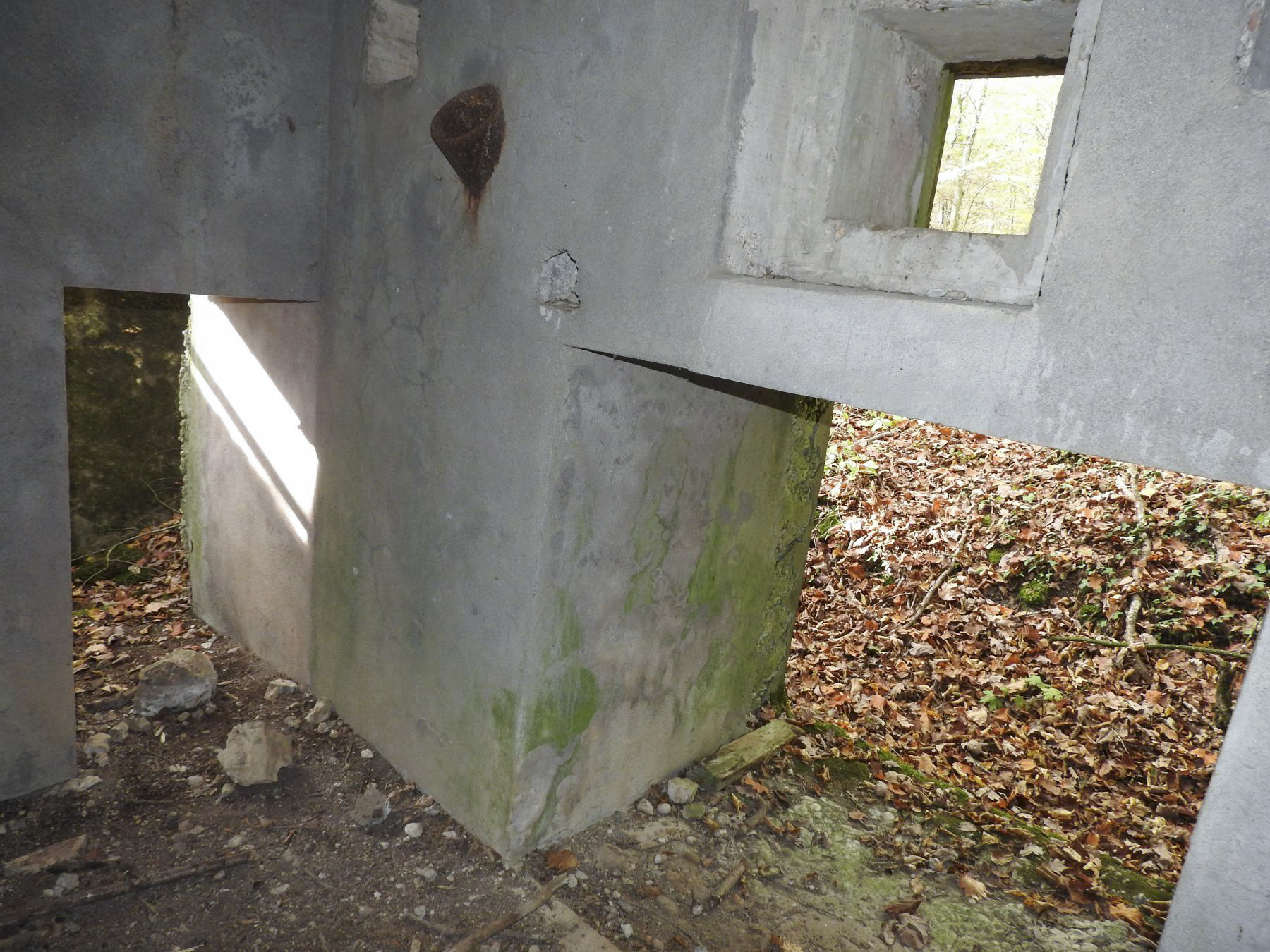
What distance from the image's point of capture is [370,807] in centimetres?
406

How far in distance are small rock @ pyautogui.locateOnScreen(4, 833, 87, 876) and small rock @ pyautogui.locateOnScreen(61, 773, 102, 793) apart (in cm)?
37

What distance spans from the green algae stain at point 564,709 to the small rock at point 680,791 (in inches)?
32.8

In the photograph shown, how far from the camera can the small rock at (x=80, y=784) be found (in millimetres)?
4012

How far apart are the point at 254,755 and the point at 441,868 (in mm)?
1198

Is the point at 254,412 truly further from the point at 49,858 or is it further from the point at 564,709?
the point at 564,709

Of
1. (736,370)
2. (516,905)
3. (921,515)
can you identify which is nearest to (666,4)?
(736,370)

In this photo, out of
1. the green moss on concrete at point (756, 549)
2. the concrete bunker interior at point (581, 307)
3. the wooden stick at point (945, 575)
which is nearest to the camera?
the concrete bunker interior at point (581, 307)

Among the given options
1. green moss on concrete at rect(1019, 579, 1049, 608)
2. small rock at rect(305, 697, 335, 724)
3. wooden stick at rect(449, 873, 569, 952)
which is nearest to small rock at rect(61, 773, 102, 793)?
small rock at rect(305, 697, 335, 724)

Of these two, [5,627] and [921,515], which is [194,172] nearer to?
[5,627]

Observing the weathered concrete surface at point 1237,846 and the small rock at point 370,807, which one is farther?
the small rock at point 370,807

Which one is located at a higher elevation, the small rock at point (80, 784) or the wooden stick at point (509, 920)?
the wooden stick at point (509, 920)

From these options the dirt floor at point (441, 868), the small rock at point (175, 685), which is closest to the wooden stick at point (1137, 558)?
the dirt floor at point (441, 868)

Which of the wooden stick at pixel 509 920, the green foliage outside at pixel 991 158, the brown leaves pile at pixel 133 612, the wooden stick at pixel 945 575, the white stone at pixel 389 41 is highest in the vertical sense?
the green foliage outside at pixel 991 158

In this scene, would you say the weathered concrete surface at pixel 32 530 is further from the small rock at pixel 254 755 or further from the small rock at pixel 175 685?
the small rock at pixel 254 755
